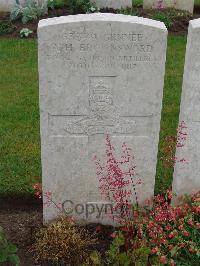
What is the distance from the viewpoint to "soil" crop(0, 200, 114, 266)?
156 inches

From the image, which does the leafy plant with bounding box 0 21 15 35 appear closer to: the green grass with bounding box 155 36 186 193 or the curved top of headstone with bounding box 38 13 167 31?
the green grass with bounding box 155 36 186 193

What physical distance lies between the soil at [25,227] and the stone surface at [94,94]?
0.84ft

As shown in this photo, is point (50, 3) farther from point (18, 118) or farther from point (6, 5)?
point (18, 118)

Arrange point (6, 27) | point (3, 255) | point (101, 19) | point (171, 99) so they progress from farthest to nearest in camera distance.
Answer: point (6, 27)
point (171, 99)
point (101, 19)
point (3, 255)

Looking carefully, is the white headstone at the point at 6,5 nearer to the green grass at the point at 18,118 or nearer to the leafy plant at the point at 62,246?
the green grass at the point at 18,118

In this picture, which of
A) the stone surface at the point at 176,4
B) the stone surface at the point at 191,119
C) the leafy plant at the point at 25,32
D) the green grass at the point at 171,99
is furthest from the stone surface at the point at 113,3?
the stone surface at the point at 191,119

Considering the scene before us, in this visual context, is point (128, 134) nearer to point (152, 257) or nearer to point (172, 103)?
point (152, 257)

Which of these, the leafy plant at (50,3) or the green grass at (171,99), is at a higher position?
the leafy plant at (50,3)

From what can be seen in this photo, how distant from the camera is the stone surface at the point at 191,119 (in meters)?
3.61

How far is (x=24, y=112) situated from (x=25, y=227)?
7.08 ft

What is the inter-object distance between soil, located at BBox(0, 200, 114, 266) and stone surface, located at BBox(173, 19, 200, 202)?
0.72 meters

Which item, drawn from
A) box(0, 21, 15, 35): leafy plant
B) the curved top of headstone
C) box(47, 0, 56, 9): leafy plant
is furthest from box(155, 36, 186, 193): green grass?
box(0, 21, 15, 35): leafy plant

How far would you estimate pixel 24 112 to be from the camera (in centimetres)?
608

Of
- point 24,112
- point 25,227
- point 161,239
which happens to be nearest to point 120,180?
point 161,239
